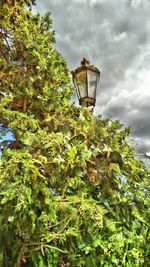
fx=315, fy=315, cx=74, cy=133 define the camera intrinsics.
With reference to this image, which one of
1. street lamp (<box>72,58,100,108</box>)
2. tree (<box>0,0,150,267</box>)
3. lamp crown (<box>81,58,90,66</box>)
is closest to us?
tree (<box>0,0,150,267</box>)

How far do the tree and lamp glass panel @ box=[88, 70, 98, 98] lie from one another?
1.27 ft

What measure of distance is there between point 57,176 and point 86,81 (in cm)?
160

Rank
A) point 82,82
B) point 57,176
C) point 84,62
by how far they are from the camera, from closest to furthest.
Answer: point 57,176, point 82,82, point 84,62

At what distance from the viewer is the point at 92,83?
3746mm

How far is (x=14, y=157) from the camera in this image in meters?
2.18

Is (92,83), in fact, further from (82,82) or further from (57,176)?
(57,176)

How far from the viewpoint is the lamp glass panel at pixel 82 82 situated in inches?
144

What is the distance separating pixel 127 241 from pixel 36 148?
40.6 inches

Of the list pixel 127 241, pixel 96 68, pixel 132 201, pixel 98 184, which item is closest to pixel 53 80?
pixel 96 68

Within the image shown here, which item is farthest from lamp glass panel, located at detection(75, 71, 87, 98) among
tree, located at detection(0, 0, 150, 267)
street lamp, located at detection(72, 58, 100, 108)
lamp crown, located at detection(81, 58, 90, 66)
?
tree, located at detection(0, 0, 150, 267)

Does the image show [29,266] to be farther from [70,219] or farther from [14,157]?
[14,157]

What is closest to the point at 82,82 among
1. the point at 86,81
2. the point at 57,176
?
the point at 86,81

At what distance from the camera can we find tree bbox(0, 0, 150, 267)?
227 centimetres

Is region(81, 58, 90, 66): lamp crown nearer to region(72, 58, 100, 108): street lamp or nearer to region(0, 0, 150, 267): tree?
region(72, 58, 100, 108): street lamp
